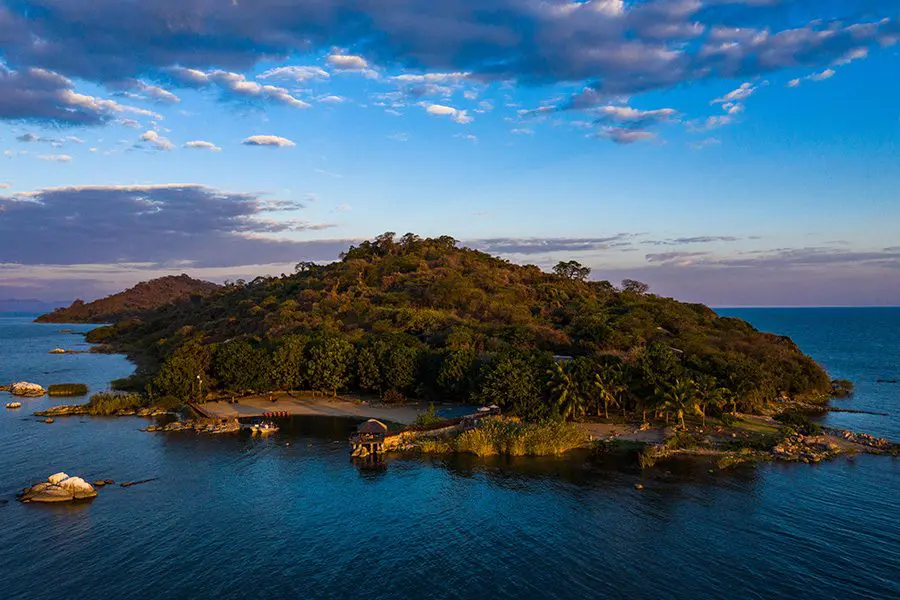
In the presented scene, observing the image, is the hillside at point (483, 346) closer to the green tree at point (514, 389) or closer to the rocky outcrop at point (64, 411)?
the green tree at point (514, 389)

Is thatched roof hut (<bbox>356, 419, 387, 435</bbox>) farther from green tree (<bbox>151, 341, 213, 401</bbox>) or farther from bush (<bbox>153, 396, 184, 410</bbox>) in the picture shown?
bush (<bbox>153, 396, 184, 410</bbox>)

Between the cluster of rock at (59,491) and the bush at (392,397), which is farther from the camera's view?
the bush at (392,397)

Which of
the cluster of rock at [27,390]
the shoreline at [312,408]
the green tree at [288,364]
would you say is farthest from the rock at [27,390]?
the green tree at [288,364]

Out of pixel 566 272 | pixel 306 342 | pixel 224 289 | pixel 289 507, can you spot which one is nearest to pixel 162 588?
pixel 289 507

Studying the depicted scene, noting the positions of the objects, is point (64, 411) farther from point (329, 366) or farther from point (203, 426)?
point (329, 366)

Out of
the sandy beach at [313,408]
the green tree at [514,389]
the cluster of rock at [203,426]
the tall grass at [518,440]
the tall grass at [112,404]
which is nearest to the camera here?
the tall grass at [518,440]

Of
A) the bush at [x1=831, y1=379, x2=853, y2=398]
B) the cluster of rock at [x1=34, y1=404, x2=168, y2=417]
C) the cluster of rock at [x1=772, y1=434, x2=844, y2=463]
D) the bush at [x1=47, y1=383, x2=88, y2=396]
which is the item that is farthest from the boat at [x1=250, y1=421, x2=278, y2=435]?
the bush at [x1=831, y1=379, x2=853, y2=398]

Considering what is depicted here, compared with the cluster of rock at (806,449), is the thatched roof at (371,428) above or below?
above
